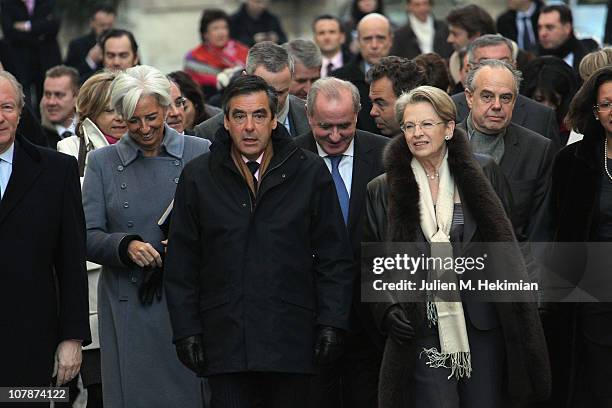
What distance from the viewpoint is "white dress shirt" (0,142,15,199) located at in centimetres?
733

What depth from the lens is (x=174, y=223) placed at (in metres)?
7.52

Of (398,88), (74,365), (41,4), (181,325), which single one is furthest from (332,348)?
(41,4)

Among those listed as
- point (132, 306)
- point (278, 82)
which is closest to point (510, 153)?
point (278, 82)

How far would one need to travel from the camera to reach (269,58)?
31.0 feet

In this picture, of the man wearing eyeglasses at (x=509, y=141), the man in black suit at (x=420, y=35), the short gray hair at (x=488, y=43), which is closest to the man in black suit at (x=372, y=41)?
the man in black suit at (x=420, y=35)

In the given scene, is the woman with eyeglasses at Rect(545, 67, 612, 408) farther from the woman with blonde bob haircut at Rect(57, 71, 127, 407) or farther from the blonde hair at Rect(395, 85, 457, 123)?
the woman with blonde bob haircut at Rect(57, 71, 127, 407)

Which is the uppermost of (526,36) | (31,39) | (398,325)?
(31,39)

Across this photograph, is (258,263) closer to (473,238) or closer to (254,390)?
(254,390)

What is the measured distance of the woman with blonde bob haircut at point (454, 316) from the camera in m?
7.45

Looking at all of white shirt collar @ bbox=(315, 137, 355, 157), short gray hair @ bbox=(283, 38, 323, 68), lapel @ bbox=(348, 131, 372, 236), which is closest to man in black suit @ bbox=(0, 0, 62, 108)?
short gray hair @ bbox=(283, 38, 323, 68)

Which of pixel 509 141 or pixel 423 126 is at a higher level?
pixel 509 141

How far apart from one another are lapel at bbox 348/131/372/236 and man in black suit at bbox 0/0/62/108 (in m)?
8.08

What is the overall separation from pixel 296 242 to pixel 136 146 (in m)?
1.29

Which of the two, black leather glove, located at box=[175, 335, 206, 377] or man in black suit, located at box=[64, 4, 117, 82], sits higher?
man in black suit, located at box=[64, 4, 117, 82]
